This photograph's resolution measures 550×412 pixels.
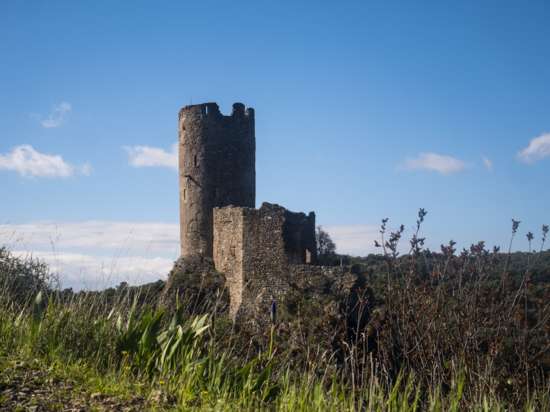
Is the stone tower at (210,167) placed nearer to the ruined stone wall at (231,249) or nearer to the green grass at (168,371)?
the ruined stone wall at (231,249)

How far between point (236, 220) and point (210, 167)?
4211 millimetres

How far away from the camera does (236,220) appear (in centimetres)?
2091

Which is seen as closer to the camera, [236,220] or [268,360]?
[268,360]

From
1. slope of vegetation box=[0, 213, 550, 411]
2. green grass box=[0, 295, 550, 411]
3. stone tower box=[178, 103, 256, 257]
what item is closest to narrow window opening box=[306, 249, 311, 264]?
stone tower box=[178, 103, 256, 257]

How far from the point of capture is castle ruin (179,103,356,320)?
19281 millimetres

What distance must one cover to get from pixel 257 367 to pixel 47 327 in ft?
6.71

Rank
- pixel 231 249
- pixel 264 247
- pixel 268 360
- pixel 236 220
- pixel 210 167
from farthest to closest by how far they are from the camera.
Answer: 1. pixel 210 167
2. pixel 231 249
3. pixel 236 220
4. pixel 264 247
5. pixel 268 360

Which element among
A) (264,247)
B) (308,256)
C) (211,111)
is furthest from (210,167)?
(308,256)

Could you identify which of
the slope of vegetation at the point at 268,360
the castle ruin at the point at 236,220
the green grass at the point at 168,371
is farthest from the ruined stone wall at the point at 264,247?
the green grass at the point at 168,371

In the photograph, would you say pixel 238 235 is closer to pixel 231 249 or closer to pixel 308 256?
pixel 231 249

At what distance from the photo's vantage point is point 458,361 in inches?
248

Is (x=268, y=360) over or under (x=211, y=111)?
under

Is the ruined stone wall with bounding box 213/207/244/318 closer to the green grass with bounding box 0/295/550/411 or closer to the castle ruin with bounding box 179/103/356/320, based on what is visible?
the castle ruin with bounding box 179/103/356/320

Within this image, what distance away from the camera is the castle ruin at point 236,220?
63.3 ft
